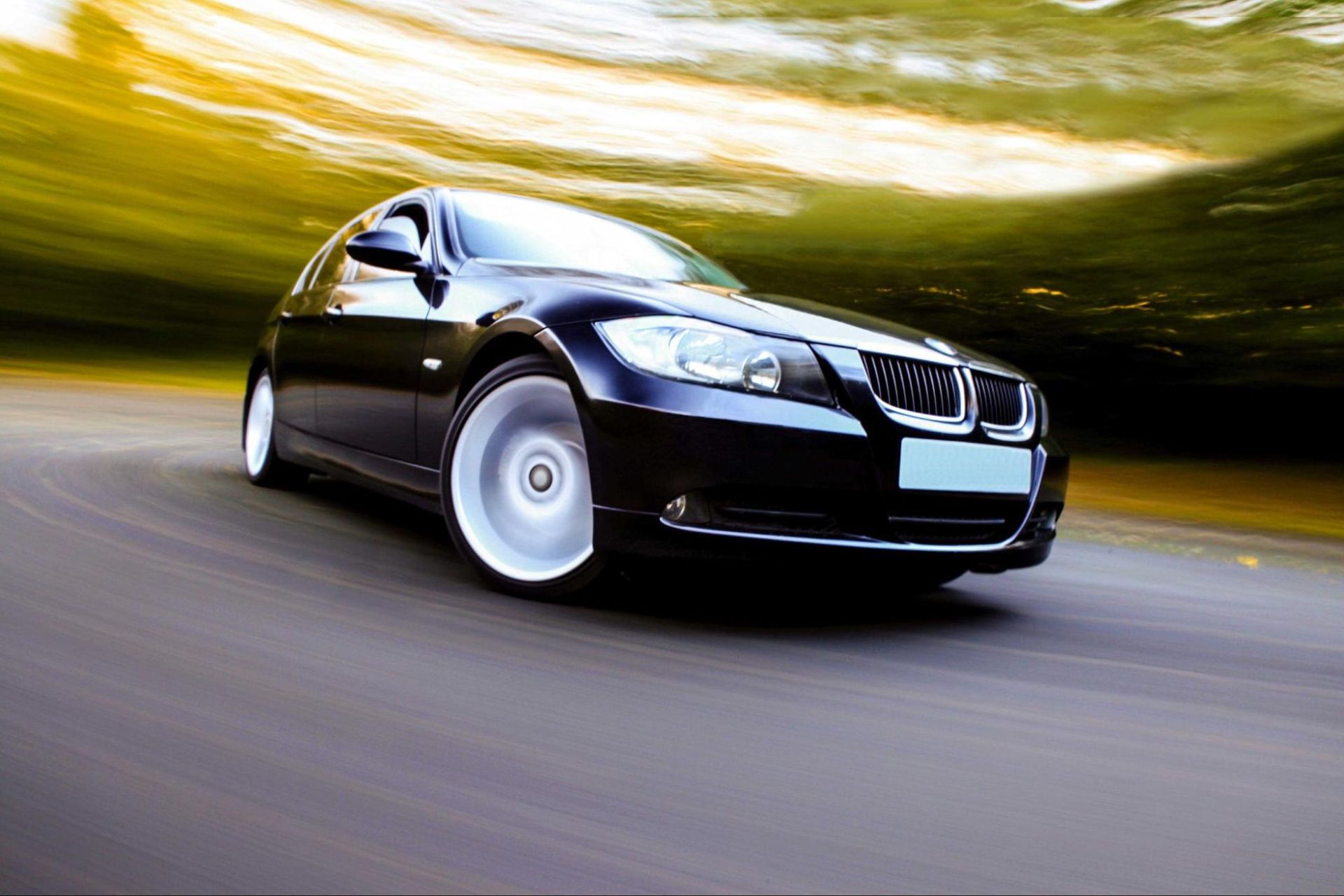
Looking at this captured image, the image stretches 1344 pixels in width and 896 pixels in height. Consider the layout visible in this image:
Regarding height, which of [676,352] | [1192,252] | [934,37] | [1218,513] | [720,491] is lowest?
[1218,513]

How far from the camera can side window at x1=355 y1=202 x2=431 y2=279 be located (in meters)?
4.33

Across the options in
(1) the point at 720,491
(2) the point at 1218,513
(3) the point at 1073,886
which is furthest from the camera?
(2) the point at 1218,513

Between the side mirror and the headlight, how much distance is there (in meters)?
1.17

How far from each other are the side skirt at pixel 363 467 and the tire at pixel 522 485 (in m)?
0.16

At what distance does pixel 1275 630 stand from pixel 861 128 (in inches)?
562

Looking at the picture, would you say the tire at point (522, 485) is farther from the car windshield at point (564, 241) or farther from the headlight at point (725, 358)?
the car windshield at point (564, 241)

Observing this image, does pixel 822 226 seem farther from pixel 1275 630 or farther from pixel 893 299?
pixel 1275 630

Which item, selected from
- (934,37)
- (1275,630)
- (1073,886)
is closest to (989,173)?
(934,37)

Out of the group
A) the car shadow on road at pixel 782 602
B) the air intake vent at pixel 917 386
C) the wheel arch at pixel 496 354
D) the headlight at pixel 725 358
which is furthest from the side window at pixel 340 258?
the air intake vent at pixel 917 386

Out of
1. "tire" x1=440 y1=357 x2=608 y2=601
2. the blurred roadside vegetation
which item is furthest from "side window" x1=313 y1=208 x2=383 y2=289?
the blurred roadside vegetation

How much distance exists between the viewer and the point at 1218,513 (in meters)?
7.08

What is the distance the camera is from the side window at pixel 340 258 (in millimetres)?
5066

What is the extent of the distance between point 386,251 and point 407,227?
1.41 feet

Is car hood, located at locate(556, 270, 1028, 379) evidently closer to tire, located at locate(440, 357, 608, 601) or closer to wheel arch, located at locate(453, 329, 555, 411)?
wheel arch, located at locate(453, 329, 555, 411)
